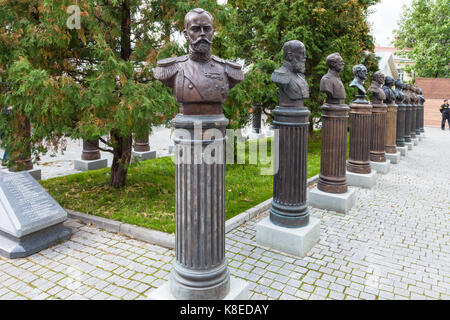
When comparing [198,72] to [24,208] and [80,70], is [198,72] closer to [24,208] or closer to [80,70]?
[24,208]

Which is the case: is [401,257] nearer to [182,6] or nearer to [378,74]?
[182,6]

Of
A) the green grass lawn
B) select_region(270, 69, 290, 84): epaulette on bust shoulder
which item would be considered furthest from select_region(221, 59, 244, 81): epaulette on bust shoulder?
the green grass lawn

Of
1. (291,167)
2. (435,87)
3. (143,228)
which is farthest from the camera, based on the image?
(435,87)

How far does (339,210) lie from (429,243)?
1558 mm

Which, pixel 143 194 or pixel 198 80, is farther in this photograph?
pixel 143 194

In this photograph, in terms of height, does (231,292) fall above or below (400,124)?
below

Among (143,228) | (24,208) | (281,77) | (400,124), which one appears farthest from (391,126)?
(24,208)

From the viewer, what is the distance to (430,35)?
112ft

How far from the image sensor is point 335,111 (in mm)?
6328

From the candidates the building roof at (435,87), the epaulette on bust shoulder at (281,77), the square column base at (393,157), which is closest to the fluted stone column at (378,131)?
the square column base at (393,157)

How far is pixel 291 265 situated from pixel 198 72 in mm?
2776

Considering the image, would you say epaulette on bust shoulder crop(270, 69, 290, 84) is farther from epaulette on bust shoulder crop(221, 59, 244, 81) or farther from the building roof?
the building roof

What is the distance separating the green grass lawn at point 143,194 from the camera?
5883 millimetres

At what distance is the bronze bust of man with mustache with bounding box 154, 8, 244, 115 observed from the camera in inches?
113
